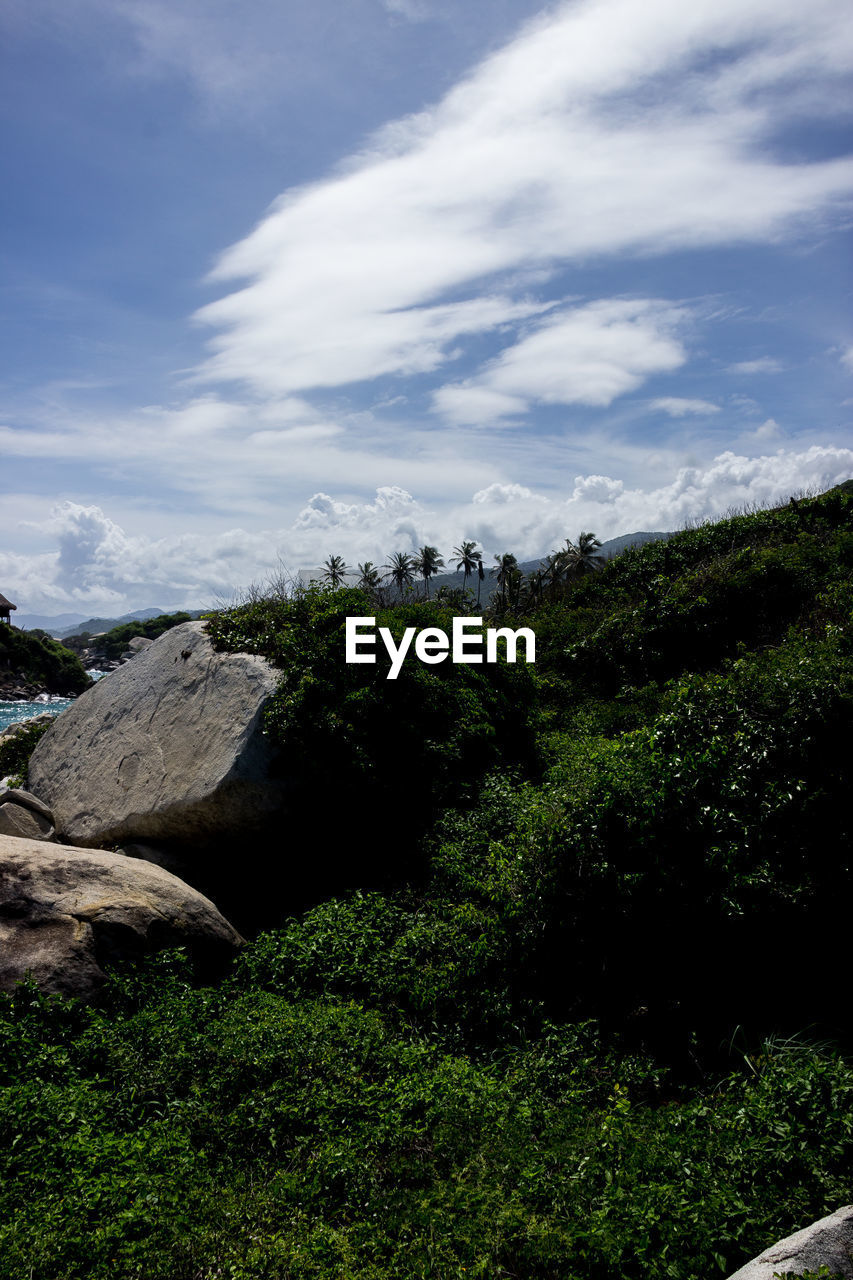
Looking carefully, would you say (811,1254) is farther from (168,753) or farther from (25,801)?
(25,801)

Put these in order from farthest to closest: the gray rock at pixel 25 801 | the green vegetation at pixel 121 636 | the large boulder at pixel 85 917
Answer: the green vegetation at pixel 121 636 < the gray rock at pixel 25 801 < the large boulder at pixel 85 917

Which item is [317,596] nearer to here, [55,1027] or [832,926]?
[55,1027]

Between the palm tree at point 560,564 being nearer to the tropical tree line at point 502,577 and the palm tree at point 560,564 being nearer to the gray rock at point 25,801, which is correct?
the tropical tree line at point 502,577

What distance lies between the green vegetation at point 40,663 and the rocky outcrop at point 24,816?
6748cm

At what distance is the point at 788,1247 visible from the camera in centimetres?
335

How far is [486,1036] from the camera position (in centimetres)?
648

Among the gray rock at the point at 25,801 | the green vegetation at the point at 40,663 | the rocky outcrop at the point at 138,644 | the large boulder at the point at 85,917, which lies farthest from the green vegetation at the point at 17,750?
the green vegetation at the point at 40,663

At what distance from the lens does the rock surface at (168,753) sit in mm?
9766

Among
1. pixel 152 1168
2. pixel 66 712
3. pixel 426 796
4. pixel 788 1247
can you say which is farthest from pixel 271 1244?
pixel 66 712

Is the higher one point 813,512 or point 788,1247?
point 813,512

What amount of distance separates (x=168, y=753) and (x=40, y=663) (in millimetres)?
71140

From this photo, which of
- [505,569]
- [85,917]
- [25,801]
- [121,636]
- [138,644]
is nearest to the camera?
[85,917]

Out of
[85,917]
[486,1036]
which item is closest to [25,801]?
[85,917]

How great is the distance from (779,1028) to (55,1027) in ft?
18.0
